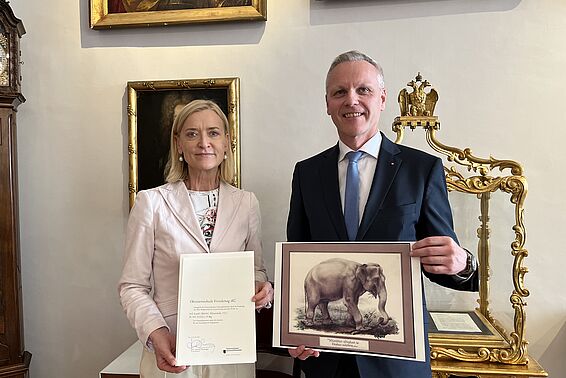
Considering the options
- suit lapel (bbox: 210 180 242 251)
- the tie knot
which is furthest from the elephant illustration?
suit lapel (bbox: 210 180 242 251)

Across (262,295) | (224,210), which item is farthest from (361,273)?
(224,210)

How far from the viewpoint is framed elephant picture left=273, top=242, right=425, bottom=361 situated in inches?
50.9

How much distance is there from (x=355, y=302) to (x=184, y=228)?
0.66 metres

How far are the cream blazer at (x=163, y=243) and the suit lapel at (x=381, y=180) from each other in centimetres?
51

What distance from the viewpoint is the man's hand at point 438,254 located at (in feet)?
4.19

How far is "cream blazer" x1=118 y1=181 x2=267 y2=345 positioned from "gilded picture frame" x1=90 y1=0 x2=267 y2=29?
40.3 inches

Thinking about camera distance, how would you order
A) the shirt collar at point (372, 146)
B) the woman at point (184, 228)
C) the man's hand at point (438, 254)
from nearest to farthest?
1. the man's hand at point (438, 254)
2. the shirt collar at point (372, 146)
3. the woman at point (184, 228)

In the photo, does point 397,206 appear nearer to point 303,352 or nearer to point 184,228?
point 303,352

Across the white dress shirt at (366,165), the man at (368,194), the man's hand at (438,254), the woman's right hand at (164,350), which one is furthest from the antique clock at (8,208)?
the man's hand at (438,254)

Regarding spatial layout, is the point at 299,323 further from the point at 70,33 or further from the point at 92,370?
the point at 70,33

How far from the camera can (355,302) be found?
1.33 metres

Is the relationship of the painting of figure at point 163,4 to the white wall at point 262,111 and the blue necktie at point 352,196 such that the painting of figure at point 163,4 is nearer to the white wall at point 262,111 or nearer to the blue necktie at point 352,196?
the white wall at point 262,111
